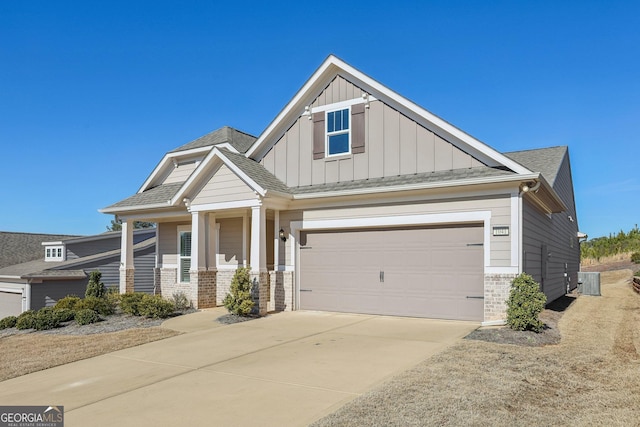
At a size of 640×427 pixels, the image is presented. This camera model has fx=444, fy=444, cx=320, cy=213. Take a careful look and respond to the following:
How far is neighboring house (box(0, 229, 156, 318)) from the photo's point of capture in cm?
2098

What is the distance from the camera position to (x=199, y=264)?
14227 mm

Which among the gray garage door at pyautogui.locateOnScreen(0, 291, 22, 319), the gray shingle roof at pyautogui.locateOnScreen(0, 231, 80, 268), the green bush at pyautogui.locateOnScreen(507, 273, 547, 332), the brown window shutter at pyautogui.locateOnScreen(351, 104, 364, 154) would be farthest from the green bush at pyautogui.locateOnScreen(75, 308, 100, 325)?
the gray shingle roof at pyautogui.locateOnScreen(0, 231, 80, 268)

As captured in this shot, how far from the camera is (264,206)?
1252 cm

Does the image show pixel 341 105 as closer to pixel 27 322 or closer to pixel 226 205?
pixel 226 205

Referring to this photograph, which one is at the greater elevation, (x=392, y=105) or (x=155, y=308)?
(x=392, y=105)

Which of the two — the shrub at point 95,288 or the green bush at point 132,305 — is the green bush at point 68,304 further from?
the shrub at point 95,288

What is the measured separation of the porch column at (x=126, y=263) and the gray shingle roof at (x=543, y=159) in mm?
14674

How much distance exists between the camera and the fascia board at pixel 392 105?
10883 mm

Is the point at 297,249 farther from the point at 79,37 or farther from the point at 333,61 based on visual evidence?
the point at 79,37

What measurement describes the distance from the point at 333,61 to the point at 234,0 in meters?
4.17

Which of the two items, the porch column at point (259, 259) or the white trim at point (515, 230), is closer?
the white trim at point (515, 230)

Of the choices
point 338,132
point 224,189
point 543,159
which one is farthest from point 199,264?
point 543,159

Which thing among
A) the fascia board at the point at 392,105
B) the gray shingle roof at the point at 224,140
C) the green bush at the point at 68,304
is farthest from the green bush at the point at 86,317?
the gray shingle roof at the point at 224,140

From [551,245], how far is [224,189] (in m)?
11.5
